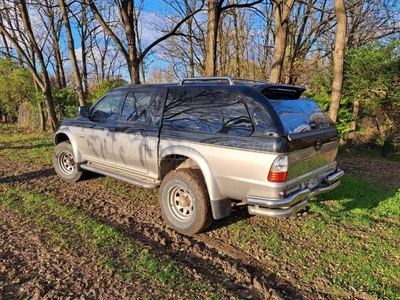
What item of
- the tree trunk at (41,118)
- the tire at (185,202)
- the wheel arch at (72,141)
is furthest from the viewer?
the tree trunk at (41,118)

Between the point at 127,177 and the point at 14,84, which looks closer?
the point at 127,177

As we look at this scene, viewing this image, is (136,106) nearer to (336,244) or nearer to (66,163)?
(66,163)

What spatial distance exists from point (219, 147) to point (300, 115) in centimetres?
110

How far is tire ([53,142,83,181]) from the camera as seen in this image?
5759 millimetres

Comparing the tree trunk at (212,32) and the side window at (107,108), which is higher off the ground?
the tree trunk at (212,32)

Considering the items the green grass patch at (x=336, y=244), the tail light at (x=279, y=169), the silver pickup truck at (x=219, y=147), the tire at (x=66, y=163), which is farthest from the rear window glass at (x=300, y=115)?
the tire at (x=66, y=163)

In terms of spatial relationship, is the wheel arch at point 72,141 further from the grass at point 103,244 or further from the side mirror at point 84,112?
the grass at point 103,244

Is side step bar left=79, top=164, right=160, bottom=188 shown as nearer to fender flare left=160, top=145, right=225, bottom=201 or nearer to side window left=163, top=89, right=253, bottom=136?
fender flare left=160, top=145, right=225, bottom=201

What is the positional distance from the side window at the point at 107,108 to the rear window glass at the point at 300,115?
107 inches

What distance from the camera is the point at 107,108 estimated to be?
5070 mm

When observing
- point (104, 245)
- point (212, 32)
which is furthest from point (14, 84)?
point (104, 245)

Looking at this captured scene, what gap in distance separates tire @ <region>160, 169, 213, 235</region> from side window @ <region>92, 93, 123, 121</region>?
172 centimetres

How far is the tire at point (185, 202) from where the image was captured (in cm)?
356

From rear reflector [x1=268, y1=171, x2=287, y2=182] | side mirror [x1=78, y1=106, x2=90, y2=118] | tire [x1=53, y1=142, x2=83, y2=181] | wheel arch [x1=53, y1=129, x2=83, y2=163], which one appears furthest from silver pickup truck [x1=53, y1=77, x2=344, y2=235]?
tire [x1=53, y1=142, x2=83, y2=181]
